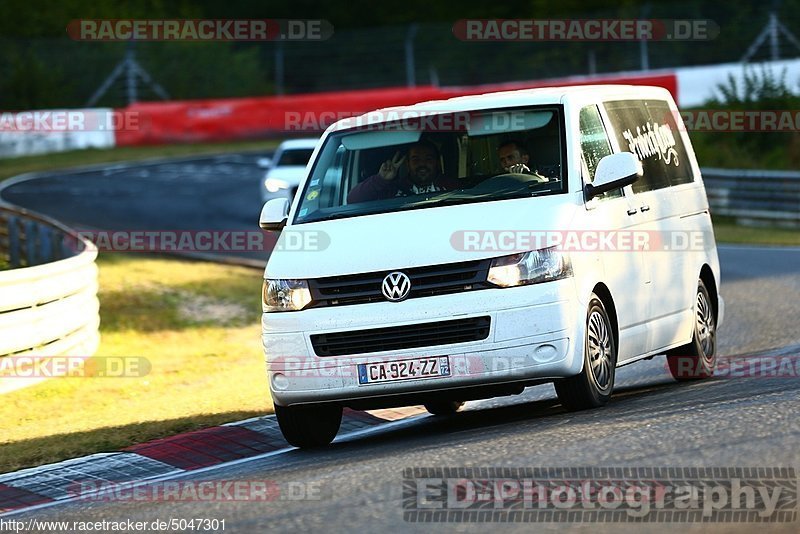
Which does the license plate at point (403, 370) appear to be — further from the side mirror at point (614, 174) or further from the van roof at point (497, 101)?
the van roof at point (497, 101)

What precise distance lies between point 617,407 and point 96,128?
Answer: 37.5 m

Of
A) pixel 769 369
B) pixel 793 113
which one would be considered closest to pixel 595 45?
pixel 793 113

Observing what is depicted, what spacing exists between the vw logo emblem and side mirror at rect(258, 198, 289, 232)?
151 cm

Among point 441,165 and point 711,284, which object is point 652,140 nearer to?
point 711,284

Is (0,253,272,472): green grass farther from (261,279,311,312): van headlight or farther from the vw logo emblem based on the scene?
the vw logo emblem

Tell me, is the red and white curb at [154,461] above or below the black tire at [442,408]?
below

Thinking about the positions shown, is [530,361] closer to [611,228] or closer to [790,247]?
[611,228]

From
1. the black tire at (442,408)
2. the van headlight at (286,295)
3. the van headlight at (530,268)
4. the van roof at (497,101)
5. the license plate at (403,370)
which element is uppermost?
the van roof at (497,101)

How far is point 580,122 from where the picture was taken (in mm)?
9750

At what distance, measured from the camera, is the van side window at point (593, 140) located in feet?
31.7

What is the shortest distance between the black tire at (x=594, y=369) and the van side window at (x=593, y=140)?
897mm

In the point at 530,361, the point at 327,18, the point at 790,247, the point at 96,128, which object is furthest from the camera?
the point at 327,18

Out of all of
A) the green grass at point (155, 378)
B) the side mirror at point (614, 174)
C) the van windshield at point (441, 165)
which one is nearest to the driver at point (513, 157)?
the van windshield at point (441, 165)

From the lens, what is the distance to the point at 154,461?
31.7 feet
